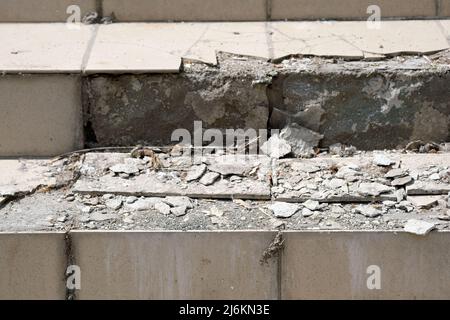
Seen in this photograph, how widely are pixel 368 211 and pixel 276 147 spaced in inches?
19.4

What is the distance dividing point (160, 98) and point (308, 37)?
0.70m

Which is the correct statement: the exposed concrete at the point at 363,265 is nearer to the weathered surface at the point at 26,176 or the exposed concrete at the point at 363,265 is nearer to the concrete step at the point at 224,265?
the concrete step at the point at 224,265

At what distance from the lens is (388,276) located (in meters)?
2.55

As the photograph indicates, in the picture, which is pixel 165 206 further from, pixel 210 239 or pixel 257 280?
pixel 257 280

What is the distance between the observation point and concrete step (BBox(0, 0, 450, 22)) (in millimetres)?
3445

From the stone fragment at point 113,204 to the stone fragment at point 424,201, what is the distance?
972mm

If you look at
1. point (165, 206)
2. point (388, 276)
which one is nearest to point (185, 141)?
point (165, 206)

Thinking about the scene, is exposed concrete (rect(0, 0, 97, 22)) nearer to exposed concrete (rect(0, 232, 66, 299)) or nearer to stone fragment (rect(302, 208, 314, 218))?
exposed concrete (rect(0, 232, 66, 299))

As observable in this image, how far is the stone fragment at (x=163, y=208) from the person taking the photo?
2.62 meters

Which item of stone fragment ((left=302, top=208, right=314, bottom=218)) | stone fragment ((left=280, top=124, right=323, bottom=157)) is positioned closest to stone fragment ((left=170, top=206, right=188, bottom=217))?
stone fragment ((left=302, top=208, right=314, bottom=218))

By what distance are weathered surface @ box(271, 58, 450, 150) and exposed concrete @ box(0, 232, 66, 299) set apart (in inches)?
38.8

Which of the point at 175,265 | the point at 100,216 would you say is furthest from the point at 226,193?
the point at 100,216

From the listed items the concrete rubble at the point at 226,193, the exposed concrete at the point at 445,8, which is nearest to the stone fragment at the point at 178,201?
the concrete rubble at the point at 226,193

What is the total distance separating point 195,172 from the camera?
2812mm
